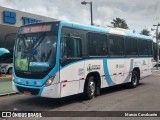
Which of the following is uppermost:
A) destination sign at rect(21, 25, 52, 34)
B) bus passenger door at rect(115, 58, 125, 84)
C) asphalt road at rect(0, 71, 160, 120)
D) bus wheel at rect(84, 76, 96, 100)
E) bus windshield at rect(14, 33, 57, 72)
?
destination sign at rect(21, 25, 52, 34)

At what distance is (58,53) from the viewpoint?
36.1 ft

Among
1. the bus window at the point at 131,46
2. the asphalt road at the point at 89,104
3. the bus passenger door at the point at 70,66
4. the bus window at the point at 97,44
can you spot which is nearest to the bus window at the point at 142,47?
the bus window at the point at 131,46

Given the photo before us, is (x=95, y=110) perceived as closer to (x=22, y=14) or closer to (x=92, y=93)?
(x=92, y=93)

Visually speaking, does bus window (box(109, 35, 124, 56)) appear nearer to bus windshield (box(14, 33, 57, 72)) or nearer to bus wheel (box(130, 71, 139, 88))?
bus wheel (box(130, 71, 139, 88))

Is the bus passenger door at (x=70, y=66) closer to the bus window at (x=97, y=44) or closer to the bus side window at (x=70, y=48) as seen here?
the bus side window at (x=70, y=48)

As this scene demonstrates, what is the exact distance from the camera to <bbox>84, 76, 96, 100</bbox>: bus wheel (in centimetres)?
1276

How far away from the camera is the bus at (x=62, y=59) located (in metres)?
11.0

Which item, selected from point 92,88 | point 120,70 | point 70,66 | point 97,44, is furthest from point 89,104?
point 120,70

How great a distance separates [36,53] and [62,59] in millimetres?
960

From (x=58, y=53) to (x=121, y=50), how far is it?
5.73m

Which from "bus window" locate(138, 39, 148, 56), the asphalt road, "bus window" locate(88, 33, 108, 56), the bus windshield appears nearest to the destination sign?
the bus windshield

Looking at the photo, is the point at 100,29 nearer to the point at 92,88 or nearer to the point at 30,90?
the point at 92,88

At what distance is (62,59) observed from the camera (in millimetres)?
11172

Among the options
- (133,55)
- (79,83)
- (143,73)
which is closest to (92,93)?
(79,83)
